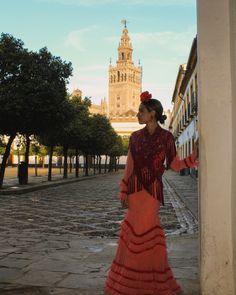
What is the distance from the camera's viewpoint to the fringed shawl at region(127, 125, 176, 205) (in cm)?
395

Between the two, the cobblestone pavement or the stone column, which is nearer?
the stone column

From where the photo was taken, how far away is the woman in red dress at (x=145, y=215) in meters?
3.82

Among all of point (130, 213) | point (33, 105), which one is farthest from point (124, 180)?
point (33, 105)

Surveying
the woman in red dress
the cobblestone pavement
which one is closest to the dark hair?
the woman in red dress

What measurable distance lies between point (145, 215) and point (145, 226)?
0.29 ft

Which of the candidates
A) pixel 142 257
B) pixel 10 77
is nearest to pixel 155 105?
pixel 142 257

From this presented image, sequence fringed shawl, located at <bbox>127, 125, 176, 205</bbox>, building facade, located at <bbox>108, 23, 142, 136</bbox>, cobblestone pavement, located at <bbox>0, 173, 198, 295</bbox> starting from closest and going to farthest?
fringed shawl, located at <bbox>127, 125, 176, 205</bbox>
cobblestone pavement, located at <bbox>0, 173, 198, 295</bbox>
building facade, located at <bbox>108, 23, 142, 136</bbox>

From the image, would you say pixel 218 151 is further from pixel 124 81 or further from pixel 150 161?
pixel 124 81

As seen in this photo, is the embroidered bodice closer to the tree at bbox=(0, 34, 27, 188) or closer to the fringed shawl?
the fringed shawl

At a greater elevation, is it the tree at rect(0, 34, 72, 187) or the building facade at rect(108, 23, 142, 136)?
the building facade at rect(108, 23, 142, 136)

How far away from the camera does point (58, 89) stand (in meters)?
19.0

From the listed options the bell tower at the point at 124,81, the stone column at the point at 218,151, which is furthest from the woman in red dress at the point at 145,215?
the bell tower at the point at 124,81

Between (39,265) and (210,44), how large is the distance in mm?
3033

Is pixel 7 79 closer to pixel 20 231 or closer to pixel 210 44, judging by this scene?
pixel 20 231
